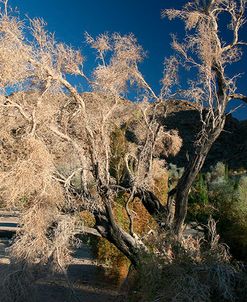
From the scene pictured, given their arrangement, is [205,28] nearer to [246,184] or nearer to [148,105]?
[148,105]

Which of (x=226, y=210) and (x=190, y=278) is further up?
(x=226, y=210)

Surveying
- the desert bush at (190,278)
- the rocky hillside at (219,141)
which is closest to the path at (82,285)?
the desert bush at (190,278)

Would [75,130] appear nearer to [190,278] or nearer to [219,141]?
[190,278]

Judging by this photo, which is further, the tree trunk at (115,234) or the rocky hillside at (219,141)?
the rocky hillside at (219,141)

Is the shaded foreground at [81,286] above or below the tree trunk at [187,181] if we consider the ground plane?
below

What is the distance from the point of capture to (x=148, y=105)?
1402 centimetres

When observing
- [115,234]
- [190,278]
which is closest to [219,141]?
[115,234]

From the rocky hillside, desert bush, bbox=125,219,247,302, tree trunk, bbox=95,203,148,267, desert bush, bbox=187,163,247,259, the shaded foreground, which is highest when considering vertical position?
the rocky hillside

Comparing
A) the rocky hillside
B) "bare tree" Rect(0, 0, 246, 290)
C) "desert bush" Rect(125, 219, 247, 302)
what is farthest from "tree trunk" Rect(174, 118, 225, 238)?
the rocky hillside

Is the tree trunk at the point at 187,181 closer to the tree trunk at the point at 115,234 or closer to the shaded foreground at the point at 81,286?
the tree trunk at the point at 115,234

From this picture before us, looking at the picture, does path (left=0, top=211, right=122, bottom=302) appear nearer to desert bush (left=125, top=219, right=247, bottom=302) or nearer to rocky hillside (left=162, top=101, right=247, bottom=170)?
desert bush (left=125, top=219, right=247, bottom=302)

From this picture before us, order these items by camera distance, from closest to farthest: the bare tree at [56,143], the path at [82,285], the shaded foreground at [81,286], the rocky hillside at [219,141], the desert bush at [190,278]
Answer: the desert bush at [190,278]
the bare tree at [56,143]
the shaded foreground at [81,286]
the path at [82,285]
the rocky hillside at [219,141]

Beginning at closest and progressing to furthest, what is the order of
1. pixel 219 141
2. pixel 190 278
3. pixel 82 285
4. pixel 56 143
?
pixel 190 278
pixel 56 143
pixel 82 285
pixel 219 141

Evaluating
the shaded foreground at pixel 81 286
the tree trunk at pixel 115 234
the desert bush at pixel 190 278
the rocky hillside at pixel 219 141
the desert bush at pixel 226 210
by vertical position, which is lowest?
the shaded foreground at pixel 81 286
